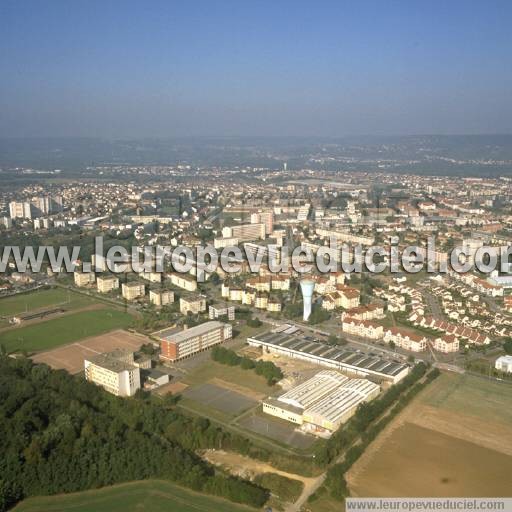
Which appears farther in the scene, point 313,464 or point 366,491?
point 313,464

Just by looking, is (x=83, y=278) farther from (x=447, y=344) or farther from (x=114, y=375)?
(x=447, y=344)

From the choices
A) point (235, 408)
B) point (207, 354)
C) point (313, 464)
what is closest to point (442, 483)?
point (313, 464)

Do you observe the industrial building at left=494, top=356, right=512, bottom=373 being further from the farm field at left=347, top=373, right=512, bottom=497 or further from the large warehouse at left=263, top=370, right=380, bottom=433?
the large warehouse at left=263, top=370, right=380, bottom=433

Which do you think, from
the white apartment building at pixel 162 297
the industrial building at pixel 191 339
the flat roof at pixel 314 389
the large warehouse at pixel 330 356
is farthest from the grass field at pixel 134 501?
the white apartment building at pixel 162 297

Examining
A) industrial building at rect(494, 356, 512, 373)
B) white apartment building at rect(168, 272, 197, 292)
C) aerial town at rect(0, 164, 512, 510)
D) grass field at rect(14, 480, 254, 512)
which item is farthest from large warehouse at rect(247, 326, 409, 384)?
grass field at rect(14, 480, 254, 512)

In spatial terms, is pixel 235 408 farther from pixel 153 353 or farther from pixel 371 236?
pixel 371 236
